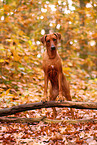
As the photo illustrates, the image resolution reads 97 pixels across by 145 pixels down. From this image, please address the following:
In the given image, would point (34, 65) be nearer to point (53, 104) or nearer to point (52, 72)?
point (52, 72)

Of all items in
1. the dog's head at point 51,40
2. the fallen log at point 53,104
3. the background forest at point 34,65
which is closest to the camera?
the background forest at point 34,65

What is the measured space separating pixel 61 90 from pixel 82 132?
127 cm

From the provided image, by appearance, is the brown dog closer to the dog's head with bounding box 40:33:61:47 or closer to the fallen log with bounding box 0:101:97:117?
the dog's head with bounding box 40:33:61:47

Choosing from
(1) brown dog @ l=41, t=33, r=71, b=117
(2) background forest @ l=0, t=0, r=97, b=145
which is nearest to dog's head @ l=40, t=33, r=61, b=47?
(1) brown dog @ l=41, t=33, r=71, b=117

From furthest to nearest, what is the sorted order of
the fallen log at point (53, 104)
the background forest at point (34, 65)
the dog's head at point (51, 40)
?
1. the dog's head at point (51, 40)
2. the fallen log at point (53, 104)
3. the background forest at point (34, 65)

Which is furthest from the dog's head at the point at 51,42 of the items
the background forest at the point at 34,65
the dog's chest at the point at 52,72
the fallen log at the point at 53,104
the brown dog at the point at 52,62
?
the background forest at the point at 34,65

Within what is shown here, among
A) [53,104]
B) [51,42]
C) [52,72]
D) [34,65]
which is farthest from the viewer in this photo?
[34,65]

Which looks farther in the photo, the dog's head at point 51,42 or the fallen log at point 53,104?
the dog's head at point 51,42

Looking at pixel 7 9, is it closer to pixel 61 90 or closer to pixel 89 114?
pixel 61 90

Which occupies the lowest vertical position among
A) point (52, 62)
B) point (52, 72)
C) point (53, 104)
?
point (53, 104)

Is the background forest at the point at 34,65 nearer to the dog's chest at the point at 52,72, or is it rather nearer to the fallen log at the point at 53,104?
the fallen log at the point at 53,104

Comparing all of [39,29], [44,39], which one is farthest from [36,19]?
[44,39]

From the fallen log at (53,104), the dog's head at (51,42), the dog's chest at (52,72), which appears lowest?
the fallen log at (53,104)

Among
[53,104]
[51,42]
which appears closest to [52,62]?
[51,42]
